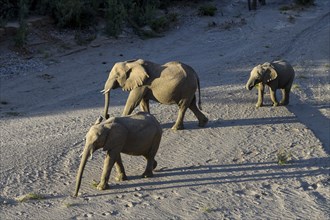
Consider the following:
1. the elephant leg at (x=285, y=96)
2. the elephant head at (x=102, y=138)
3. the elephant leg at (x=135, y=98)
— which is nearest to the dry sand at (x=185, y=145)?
the elephant leg at (x=285, y=96)

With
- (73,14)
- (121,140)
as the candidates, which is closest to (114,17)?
(73,14)

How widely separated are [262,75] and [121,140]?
17.0 feet

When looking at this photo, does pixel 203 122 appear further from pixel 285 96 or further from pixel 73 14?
pixel 73 14

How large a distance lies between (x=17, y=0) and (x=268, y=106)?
36.8 ft

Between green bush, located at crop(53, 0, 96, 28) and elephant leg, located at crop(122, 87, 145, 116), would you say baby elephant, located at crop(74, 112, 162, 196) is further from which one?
green bush, located at crop(53, 0, 96, 28)

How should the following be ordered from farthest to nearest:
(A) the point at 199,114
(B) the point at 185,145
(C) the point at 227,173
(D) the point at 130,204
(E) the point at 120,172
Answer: (A) the point at 199,114, (B) the point at 185,145, (C) the point at 227,173, (E) the point at 120,172, (D) the point at 130,204

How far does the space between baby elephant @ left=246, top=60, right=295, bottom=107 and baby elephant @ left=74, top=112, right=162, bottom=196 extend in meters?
4.34

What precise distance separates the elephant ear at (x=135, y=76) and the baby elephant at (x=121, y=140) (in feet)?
6.69

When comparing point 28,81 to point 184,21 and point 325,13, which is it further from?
point 325,13

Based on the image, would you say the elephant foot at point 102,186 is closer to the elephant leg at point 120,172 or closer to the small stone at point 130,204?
the elephant leg at point 120,172

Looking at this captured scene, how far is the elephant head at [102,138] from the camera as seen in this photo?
8.58 metres

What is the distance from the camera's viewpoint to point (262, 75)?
13.2 metres

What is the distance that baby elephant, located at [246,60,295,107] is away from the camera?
13.2m

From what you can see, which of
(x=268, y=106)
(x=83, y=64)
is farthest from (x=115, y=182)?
(x=83, y=64)
